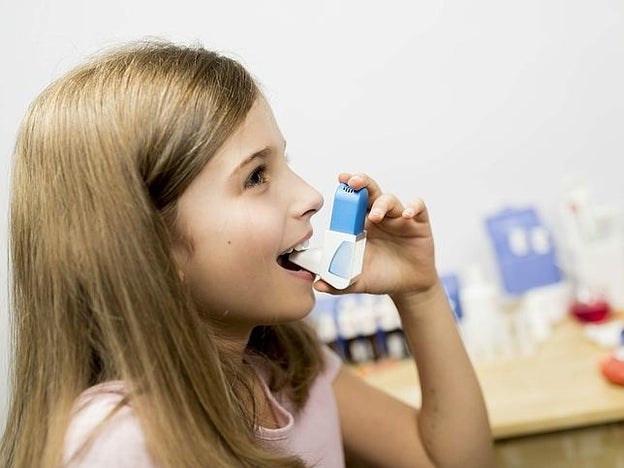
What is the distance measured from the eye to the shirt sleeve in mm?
236

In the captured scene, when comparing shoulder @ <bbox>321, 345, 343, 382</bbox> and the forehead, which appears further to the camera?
shoulder @ <bbox>321, 345, 343, 382</bbox>

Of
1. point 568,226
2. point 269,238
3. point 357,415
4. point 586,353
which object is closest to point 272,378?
point 357,415

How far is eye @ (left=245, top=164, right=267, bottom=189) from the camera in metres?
0.71

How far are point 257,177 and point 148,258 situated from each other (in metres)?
0.14

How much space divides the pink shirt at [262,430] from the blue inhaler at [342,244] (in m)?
0.18

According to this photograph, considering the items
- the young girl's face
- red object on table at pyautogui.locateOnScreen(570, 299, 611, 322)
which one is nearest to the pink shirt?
the young girl's face

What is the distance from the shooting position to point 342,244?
756 mm

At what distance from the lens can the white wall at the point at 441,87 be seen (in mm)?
1230

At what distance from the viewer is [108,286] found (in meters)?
0.64

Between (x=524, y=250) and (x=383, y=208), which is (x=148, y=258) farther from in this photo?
(x=524, y=250)

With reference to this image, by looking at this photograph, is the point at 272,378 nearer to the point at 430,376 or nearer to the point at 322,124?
the point at 430,376

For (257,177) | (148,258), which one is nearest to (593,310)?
(257,177)

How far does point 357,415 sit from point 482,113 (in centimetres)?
61

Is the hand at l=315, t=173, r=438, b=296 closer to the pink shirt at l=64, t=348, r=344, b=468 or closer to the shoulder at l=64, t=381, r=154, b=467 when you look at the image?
the pink shirt at l=64, t=348, r=344, b=468
